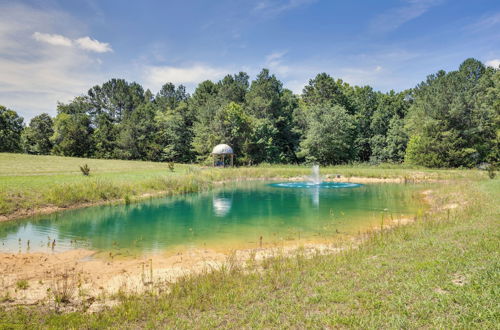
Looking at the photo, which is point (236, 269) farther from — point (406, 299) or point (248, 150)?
point (248, 150)

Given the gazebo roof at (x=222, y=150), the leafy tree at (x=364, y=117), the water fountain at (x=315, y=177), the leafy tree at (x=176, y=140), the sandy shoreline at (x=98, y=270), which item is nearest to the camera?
the sandy shoreline at (x=98, y=270)

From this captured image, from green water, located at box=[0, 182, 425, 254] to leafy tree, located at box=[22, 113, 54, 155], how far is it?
6287cm

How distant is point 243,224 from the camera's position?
16047 millimetres

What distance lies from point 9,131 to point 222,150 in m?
47.7

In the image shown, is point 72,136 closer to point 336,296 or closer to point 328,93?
point 328,93

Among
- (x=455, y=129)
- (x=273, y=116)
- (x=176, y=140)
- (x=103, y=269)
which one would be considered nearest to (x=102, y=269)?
(x=103, y=269)

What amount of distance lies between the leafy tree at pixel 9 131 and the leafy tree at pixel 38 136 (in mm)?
2475

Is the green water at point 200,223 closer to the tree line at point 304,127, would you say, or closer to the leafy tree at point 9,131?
the tree line at point 304,127

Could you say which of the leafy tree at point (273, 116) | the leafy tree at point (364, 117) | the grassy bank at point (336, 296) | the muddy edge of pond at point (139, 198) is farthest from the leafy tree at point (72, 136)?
A: the grassy bank at point (336, 296)

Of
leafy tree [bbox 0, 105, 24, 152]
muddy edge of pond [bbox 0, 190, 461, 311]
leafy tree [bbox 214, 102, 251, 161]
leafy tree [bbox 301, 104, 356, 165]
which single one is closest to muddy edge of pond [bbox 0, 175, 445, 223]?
muddy edge of pond [bbox 0, 190, 461, 311]

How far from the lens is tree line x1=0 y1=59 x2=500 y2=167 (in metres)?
47.7

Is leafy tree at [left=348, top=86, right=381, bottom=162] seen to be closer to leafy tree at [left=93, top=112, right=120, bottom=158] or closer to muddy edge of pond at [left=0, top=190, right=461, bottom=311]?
leafy tree at [left=93, top=112, right=120, bottom=158]

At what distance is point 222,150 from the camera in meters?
53.3

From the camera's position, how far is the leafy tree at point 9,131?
65188mm
